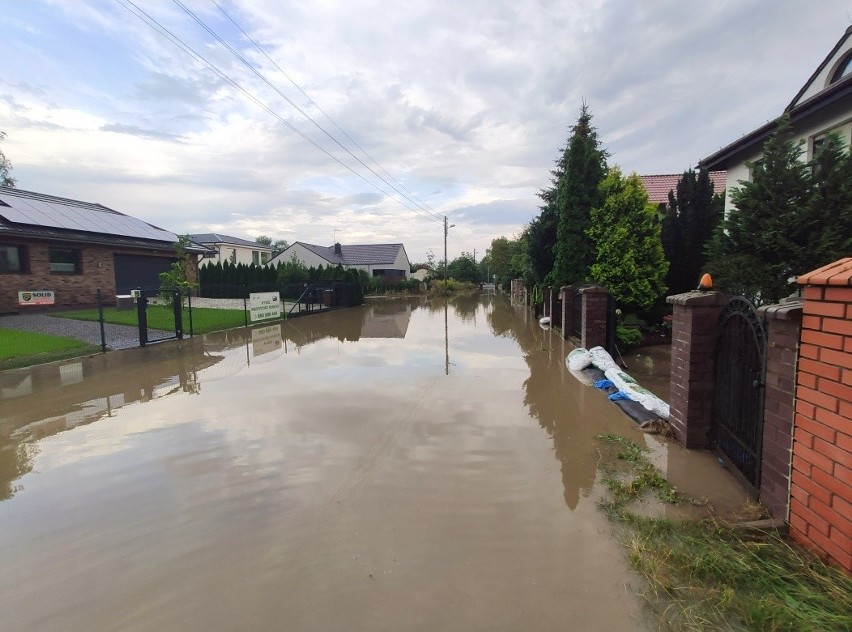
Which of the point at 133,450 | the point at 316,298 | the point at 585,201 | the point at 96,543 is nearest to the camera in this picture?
the point at 96,543

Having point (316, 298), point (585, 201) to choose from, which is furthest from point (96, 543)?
point (316, 298)

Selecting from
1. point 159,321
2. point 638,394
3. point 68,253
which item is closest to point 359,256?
point 68,253

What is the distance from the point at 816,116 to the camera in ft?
29.5

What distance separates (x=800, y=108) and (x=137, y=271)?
2381 cm

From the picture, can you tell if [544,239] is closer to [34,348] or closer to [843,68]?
[843,68]

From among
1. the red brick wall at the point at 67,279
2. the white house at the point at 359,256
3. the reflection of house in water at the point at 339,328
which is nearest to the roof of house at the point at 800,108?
the reflection of house in water at the point at 339,328

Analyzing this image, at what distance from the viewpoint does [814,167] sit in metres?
6.72

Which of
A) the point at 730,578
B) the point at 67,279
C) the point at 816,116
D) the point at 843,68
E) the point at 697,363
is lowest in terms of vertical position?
the point at 730,578

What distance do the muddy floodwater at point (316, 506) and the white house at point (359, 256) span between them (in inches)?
1650

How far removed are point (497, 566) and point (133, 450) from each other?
414 cm

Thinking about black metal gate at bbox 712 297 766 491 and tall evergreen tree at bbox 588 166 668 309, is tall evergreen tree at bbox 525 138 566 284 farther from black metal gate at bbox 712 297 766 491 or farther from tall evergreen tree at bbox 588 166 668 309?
black metal gate at bbox 712 297 766 491

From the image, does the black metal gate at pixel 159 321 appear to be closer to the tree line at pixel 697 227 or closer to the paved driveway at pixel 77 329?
the paved driveway at pixel 77 329

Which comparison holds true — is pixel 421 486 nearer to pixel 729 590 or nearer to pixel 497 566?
pixel 497 566

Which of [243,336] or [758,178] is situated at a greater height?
[758,178]
